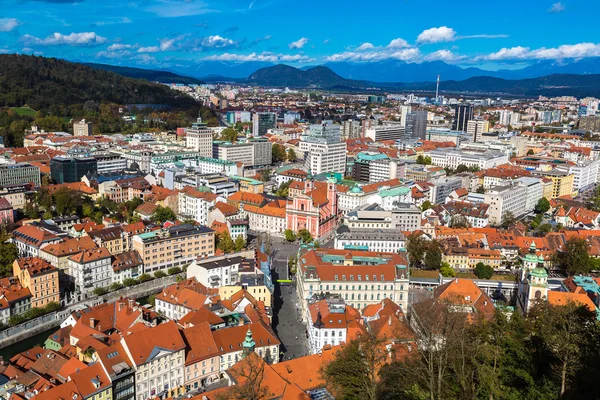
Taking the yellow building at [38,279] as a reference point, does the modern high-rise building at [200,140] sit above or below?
above

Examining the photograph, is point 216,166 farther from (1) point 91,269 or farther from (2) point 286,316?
(2) point 286,316

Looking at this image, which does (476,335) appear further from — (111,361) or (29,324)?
(29,324)

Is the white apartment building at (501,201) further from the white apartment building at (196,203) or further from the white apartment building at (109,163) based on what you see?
the white apartment building at (109,163)

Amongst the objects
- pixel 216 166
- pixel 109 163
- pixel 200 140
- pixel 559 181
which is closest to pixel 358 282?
pixel 216 166

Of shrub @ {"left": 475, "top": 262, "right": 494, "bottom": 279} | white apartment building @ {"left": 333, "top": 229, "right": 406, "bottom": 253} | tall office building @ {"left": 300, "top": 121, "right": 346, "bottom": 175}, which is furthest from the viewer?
tall office building @ {"left": 300, "top": 121, "right": 346, "bottom": 175}

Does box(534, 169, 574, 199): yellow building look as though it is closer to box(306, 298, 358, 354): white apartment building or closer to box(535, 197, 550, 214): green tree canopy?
box(535, 197, 550, 214): green tree canopy

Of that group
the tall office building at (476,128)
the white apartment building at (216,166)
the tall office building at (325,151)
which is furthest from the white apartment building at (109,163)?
the tall office building at (476,128)

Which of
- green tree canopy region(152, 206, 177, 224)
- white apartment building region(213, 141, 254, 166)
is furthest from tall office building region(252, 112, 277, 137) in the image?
green tree canopy region(152, 206, 177, 224)
